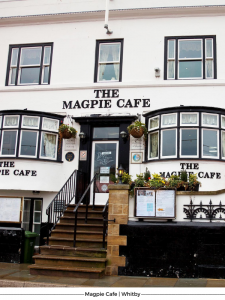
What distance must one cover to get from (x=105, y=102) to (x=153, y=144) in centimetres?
236

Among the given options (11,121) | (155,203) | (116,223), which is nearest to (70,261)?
(116,223)

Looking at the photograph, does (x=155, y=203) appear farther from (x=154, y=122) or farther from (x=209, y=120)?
(x=209, y=120)

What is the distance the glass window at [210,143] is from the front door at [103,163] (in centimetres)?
301

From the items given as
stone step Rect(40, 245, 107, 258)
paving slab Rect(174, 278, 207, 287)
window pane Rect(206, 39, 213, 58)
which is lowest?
paving slab Rect(174, 278, 207, 287)

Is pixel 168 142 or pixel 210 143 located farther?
pixel 168 142

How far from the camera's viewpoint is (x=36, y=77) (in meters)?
13.1

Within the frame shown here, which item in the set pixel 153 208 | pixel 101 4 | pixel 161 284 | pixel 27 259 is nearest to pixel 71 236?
pixel 27 259

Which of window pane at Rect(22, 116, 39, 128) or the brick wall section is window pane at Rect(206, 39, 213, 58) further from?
window pane at Rect(22, 116, 39, 128)

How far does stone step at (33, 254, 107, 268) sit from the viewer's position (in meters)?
8.39

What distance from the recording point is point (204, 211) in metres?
8.46

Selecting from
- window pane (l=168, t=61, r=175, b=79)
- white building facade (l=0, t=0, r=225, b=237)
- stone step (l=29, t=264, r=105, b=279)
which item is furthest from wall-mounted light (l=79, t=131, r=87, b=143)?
stone step (l=29, t=264, r=105, b=279)

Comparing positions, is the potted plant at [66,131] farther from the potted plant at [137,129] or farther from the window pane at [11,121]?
the potted plant at [137,129]

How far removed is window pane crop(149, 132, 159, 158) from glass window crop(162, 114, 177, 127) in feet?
1.46

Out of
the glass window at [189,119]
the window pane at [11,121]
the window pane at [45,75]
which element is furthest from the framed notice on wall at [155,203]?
the window pane at [45,75]
